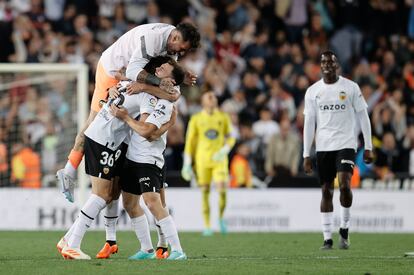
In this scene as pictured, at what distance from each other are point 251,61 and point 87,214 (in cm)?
1435

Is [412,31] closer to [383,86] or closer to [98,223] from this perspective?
[383,86]

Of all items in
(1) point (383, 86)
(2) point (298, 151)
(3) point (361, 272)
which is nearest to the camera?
(3) point (361, 272)

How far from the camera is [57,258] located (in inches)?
507

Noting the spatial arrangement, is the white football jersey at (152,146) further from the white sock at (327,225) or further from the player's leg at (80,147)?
the white sock at (327,225)

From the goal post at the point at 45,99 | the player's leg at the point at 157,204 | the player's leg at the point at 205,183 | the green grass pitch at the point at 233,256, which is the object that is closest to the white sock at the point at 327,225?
the green grass pitch at the point at 233,256

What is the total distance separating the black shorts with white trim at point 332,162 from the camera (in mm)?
15297

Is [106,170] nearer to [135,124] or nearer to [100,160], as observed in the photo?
[100,160]

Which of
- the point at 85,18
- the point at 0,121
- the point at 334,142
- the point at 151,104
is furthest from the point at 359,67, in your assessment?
the point at 151,104

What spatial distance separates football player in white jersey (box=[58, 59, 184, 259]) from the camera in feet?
40.2

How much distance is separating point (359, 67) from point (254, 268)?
15.2m

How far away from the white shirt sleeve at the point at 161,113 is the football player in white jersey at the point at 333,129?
372cm

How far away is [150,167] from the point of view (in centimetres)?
1234

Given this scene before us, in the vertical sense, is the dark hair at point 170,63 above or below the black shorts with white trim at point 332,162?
above

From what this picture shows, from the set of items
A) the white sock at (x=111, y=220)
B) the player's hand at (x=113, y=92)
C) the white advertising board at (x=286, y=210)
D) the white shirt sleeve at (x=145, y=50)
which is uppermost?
the white shirt sleeve at (x=145, y=50)
